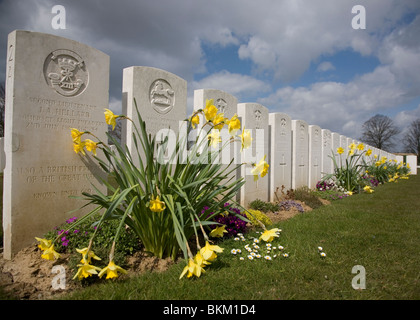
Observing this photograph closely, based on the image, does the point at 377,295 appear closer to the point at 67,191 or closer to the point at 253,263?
the point at 253,263

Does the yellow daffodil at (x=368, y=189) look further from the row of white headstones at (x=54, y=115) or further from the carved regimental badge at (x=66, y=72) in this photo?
the carved regimental badge at (x=66, y=72)

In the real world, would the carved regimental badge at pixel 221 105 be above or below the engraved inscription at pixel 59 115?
above

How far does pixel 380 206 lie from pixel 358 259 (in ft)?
12.4

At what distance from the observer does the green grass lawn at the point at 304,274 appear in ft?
6.64

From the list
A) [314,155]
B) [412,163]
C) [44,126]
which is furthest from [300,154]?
[412,163]

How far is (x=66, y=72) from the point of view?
3.20 metres

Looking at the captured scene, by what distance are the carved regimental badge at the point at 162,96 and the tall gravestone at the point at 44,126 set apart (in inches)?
27.3

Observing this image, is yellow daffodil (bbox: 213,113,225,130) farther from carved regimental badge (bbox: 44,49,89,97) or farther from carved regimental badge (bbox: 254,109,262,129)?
carved regimental badge (bbox: 254,109,262,129)

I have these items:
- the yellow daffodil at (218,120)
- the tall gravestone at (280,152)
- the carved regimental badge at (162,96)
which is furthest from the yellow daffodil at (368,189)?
the yellow daffodil at (218,120)

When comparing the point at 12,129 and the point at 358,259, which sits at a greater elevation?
the point at 12,129

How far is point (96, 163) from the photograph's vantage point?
11.3ft

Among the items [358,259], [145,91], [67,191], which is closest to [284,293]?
[358,259]

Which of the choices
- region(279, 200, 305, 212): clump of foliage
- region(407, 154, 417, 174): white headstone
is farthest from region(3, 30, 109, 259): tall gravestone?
region(407, 154, 417, 174): white headstone

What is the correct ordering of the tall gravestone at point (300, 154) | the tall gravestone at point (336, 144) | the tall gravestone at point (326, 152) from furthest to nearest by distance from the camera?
the tall gravestone at point (336, 144) → the tall gravestone at point (326, 152) → the tall gravestone at point (300, 154)
